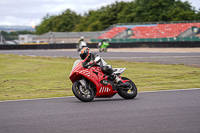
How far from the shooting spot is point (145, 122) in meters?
5.29

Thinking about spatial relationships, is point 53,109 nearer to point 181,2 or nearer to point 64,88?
point 64,88

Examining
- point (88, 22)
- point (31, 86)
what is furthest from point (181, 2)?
point (31, 86)

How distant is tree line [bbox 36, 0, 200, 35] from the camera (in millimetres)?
79312

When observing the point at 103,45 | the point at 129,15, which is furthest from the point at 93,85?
the point at 129,15

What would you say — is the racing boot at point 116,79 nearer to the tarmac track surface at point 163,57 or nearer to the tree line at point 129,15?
the tarmac track surface at point 163,57

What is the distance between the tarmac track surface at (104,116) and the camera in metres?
4.94

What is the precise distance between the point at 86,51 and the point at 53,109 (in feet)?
5.67

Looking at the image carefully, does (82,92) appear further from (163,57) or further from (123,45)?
(123,45)

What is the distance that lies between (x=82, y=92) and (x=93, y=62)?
0.72m

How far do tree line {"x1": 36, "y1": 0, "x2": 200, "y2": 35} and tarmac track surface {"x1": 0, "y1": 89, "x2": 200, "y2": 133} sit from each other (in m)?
71.3

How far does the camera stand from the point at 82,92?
298 inches

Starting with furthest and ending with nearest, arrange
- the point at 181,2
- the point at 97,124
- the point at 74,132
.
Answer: the point at 181,2
the point at 97,124
the point at 74,132

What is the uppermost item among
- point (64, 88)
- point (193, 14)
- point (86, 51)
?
point (193, 14)

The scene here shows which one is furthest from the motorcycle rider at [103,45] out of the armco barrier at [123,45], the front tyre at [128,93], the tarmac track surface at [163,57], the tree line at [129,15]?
the tree line at [129,15]
